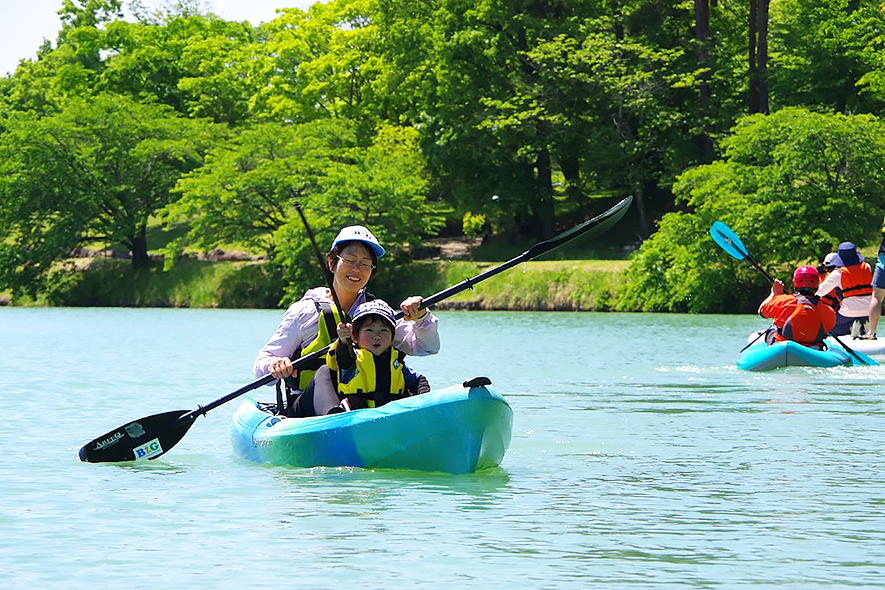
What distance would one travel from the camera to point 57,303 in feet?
151

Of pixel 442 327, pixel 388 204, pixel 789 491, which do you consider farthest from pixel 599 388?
pixel 388 204

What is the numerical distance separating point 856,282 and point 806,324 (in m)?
3.50

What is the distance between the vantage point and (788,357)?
15.4 m

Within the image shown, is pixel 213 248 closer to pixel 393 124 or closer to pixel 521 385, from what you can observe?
pixel 393 124

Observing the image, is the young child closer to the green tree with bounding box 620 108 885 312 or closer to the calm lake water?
the calm lake water

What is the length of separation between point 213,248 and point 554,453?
36081mm

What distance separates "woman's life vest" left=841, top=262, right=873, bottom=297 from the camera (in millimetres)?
18531

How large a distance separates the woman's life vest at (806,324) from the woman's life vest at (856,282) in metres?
3.21

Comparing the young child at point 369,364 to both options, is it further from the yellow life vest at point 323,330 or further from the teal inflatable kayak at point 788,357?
the teal inflatable kayak at point 788,357

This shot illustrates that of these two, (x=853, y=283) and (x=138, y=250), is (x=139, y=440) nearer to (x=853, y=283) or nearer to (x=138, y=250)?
(x=853, y=283)

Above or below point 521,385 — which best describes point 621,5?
above

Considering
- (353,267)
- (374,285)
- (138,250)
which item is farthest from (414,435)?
(138,250)

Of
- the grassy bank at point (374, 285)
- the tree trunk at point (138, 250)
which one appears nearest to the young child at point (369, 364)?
the grassy bank at point (374, 285)

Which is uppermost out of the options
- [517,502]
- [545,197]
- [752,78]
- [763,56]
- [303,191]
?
[763,56]
